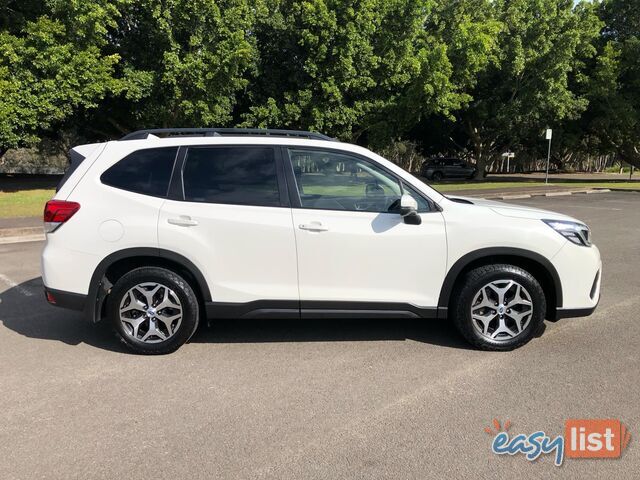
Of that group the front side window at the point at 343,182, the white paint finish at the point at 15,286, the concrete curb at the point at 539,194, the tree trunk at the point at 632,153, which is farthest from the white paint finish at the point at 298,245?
the tree trunk at the point at 632,153

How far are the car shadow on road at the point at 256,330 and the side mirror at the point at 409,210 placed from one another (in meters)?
1.18

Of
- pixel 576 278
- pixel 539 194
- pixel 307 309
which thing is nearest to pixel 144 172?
pixel 307 309

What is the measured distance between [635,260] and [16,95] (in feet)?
63.1

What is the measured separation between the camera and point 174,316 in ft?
13.9

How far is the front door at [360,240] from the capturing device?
13.6 feet

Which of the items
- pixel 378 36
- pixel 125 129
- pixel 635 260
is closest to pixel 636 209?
pixel 635 260

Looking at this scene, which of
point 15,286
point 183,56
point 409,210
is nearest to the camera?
point 409,210

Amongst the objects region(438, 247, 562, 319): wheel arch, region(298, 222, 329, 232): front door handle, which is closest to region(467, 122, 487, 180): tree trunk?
region(438, 247, 562, 319): wheel arch

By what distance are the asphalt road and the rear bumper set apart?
42cm

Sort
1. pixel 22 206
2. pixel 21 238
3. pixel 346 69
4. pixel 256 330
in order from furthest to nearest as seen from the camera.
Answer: pixel 346 69 < pixel 22 206 < pixel 21 238 < pixel 256 330

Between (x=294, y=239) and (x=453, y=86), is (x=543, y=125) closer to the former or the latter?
(x=453, y=86)

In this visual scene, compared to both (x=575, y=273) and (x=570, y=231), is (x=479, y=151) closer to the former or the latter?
(x=570, y=231)

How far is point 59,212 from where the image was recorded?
13.9 ft

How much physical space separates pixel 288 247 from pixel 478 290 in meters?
1.63
